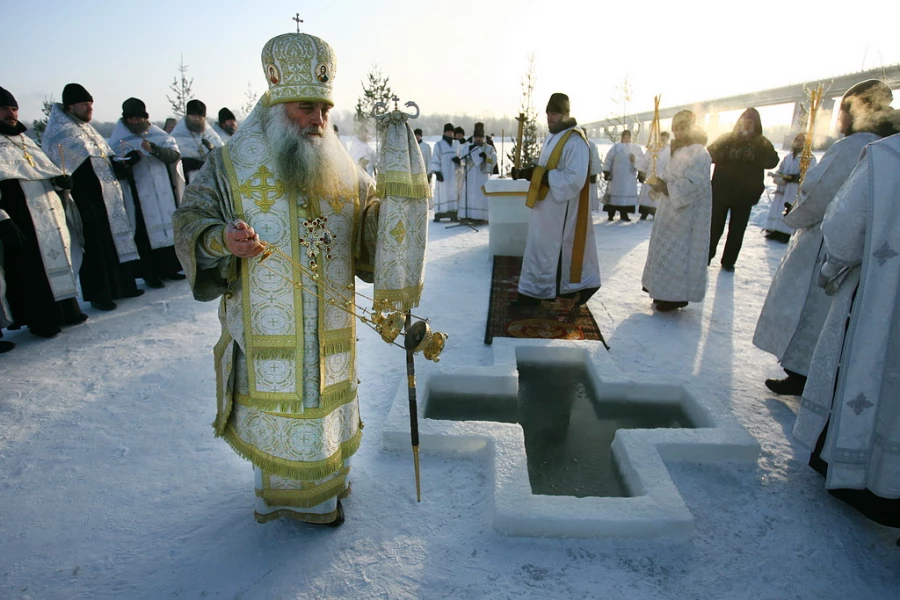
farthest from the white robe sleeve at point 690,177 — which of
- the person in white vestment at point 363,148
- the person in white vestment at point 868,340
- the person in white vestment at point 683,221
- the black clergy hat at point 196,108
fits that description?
the person in white vestment at point 363,148

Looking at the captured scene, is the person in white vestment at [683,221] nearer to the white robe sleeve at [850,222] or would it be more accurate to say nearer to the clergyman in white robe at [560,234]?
the clergyman in white robe at [560,234]

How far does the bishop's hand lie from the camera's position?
1757mm

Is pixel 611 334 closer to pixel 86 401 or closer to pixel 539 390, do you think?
pixel 539 390

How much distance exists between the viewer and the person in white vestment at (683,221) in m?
4.92

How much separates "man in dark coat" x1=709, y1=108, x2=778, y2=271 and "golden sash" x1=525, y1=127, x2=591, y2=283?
289cm

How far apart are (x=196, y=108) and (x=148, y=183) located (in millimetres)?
1381

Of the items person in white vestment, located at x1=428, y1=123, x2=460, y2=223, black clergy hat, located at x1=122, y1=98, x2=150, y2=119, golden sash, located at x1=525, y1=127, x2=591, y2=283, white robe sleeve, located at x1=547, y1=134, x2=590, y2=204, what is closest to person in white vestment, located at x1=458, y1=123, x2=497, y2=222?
person in white vestment, located at x1=428, y1=123, x2=460, y2=223

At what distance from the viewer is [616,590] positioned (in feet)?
6.75

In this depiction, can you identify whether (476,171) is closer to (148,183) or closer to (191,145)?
(191,145)

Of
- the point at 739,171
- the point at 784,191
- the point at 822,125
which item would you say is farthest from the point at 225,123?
the point at 822,125

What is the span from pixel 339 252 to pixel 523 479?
56.9 inches

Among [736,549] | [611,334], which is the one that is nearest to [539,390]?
[611,334]

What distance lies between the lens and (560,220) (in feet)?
16.6

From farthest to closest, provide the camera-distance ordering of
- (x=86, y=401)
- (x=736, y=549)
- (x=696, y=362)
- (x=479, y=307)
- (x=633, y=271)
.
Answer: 1. (x=633, y=271)
2. (x=479, y=307)
3. (x=696, y=362)
4. (x=86, y=401)
5. (x=736, y=549)
